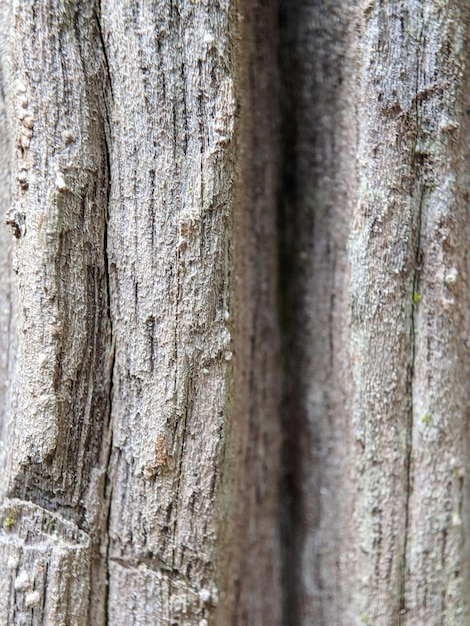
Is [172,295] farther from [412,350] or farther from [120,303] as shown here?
[412,350]

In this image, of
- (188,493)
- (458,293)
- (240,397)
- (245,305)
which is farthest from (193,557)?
(458,293)

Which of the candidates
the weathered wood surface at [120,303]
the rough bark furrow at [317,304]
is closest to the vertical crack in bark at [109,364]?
the weathered wood surface at [120,303]

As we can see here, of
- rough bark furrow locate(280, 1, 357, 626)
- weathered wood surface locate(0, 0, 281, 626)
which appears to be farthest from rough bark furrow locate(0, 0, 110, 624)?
rough bark furrow locate(280, 1, 357, 626)

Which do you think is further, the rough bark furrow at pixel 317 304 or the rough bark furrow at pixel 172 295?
the rough bark furrow at pixel 317 304

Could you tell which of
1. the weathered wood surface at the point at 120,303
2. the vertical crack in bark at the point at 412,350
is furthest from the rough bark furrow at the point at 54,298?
the vertical crack in bark at the point at 412,350

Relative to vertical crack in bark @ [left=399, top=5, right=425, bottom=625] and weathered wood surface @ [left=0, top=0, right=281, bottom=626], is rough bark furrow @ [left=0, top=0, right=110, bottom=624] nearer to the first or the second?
weathered wood surface @ [left=0, top=0, right=281, bottom=626]

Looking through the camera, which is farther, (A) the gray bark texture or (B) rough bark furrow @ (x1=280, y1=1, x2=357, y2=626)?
(B) rough bark furrow @ (x1=280, y1=1, x2=357, y2=626)

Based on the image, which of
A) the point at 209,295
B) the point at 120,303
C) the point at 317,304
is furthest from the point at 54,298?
the point at 317,304

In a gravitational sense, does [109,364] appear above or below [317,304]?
below

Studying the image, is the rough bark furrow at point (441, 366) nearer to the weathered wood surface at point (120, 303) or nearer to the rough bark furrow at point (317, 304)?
the rough bark furrow at point (317, 304)

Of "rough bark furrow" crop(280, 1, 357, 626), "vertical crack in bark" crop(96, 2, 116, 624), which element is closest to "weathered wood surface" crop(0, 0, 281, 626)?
"vertical crack in bark" crop(96, 2, 116, 624)
